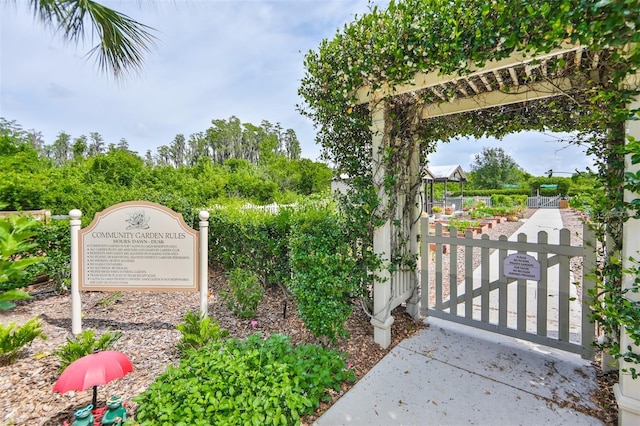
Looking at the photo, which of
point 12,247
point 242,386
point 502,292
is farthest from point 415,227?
point 12,247

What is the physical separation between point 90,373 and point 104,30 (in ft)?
13.9

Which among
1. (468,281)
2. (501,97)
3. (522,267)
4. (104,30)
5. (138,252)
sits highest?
(104,30)

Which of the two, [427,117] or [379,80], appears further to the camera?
[427,117]

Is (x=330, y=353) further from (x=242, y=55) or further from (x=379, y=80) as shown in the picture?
(x=242, y=55)

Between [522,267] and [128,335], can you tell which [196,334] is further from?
[522,267]

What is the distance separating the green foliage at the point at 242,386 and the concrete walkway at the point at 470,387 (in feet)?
0.77

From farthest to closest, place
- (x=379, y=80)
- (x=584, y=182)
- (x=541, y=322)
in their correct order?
1. (x=541, y=322)
2. (x=379, y=80)
3. (x=584, y=182)

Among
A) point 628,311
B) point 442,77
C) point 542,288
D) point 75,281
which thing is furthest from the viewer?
point 75,281

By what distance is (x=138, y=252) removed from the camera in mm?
3084

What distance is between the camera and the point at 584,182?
2.06m

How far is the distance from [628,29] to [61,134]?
7082 cm

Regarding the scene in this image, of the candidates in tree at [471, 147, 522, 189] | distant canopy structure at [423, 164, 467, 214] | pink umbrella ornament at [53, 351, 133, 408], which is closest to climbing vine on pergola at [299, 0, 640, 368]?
pink umbrella ornament at [53, 351, 133, 408]

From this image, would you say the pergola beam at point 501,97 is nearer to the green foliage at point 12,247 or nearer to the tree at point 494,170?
the green foliage at point 12,247

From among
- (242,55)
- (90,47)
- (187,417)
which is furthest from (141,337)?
(242,55)
